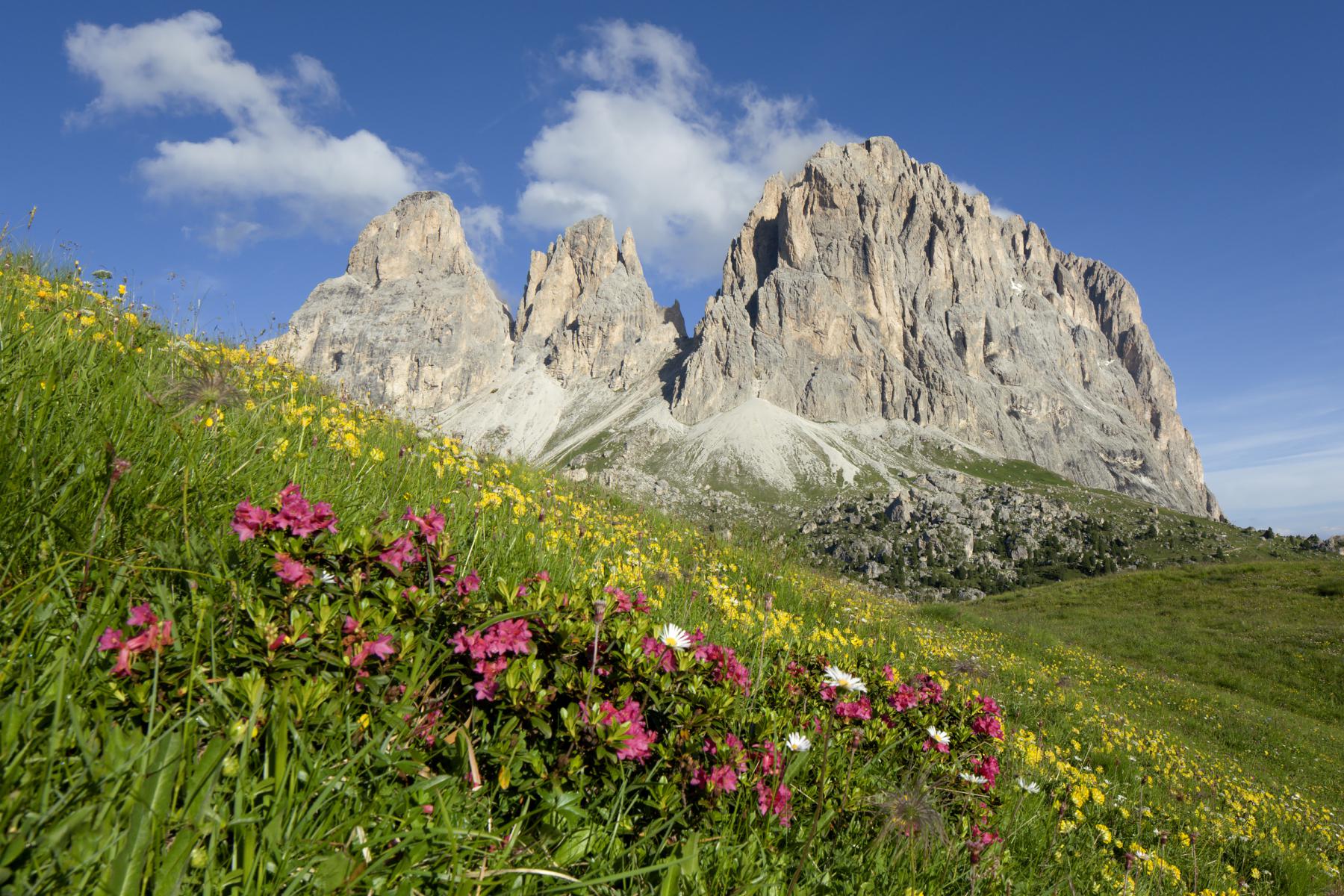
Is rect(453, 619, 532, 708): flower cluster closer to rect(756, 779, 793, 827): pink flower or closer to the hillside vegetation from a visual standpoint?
the hillside vegetation

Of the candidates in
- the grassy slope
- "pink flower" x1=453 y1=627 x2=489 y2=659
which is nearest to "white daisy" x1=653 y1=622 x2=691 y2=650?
"pink flower" x1=453 y1=627 x2=489 y2=659

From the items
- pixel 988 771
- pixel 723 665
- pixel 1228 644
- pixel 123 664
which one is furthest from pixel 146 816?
pixel 1228 644

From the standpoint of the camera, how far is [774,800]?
98.1 inches

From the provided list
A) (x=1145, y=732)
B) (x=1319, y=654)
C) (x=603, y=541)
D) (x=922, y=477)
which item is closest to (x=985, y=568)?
(x=922, y=477)

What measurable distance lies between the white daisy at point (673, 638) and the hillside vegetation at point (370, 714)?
0.02 metres

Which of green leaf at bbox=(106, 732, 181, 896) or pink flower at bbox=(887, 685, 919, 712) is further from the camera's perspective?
pink flower at bbox=(887, 685, 919, 712)

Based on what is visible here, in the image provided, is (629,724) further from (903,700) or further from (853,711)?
(903,700)

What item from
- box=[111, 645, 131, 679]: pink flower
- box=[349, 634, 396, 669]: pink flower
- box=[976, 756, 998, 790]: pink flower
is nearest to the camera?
box=[111, 645, 131, 679]: pink flower

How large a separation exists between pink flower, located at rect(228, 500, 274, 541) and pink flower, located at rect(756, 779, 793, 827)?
7.32 feet

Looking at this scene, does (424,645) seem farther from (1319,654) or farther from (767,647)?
(1319,654)

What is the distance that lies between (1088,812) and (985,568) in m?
137

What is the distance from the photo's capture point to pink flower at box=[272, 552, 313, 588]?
2.05 m

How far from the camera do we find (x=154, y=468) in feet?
10.1

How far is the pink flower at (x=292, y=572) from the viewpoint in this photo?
6.74 ft
